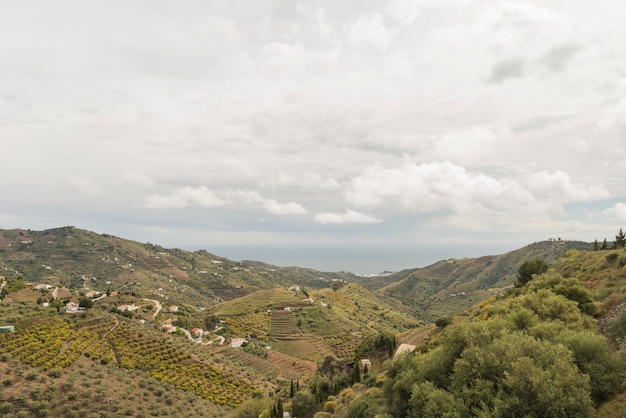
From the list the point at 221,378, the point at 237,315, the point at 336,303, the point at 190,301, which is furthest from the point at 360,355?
the point at 190,301

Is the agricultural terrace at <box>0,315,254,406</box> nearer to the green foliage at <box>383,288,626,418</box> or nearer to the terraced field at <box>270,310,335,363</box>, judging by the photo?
the terraced field at <box>270,310,335,363</box>

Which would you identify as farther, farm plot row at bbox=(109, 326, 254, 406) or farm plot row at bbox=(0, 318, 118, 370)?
farm plot row at bbox=(109, 326, 254, 406)

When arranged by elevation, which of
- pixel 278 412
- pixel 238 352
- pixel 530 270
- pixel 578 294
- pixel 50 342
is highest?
pixel 530 270

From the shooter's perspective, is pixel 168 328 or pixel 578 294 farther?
pixel 168 328

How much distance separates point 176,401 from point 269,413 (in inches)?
729

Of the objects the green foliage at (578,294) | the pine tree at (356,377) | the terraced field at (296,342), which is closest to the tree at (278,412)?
the pine tree at (356,377)

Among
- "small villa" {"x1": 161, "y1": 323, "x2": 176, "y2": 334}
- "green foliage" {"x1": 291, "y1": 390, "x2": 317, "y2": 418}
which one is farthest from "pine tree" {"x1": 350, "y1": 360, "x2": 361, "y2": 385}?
"small villa" {"x1": 161, "y1": 323, "x2": 176, "y2": 334}

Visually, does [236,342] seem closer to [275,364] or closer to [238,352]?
[238,352]

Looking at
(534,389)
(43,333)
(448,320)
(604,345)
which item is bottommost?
(43,333)

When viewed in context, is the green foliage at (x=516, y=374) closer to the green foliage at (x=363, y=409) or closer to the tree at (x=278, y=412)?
the green foliage at (x=363, y=409)

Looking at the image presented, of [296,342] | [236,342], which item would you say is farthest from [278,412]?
[296,342]

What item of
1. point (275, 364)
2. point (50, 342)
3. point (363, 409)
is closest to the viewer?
point (363, 409)

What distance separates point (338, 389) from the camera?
128 ft

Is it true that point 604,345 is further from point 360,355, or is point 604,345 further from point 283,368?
point 283,368
